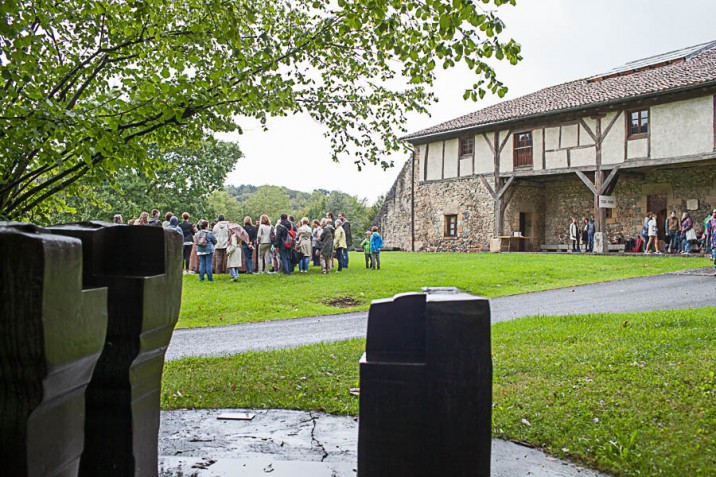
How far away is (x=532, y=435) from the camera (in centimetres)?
320

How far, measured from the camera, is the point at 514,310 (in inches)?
379

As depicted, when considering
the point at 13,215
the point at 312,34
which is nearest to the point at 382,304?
the point at 312,34

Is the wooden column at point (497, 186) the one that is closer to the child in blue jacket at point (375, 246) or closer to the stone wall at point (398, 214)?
the stone wall at point (398, 214)

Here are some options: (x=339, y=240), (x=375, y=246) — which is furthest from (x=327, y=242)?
(x=375, y=246)

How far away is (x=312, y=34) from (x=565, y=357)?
4063 millimetres

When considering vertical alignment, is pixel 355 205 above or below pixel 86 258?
above

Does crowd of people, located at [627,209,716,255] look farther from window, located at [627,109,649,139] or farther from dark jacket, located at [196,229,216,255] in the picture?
dark jacket, located at [196,229,216,255]

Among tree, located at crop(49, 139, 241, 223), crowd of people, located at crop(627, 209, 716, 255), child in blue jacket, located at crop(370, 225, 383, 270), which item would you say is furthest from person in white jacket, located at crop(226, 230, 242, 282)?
tree, located at crop(49, 139, 241, 223)

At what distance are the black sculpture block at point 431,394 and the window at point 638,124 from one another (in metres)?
21.2

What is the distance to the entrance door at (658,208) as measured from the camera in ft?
72.8

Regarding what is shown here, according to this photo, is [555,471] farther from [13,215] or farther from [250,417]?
[13,215]

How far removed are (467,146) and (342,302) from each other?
16437mm

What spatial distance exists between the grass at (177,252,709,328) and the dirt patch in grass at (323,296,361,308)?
0.02 m

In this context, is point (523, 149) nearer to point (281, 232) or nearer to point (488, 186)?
point (488, 186)
